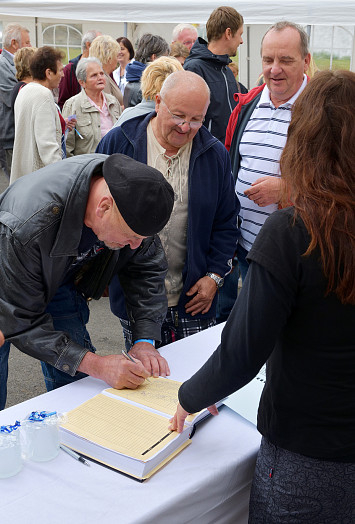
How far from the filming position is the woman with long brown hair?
1.04 metres

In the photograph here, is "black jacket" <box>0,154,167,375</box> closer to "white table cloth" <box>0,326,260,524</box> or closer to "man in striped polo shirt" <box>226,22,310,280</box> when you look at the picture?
"white table cloth" <box>0,326,260,524</box>

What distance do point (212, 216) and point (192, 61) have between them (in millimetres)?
2161

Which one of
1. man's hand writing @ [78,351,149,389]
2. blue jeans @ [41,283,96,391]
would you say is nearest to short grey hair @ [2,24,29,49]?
blue jeans @ [41,283,96,391]

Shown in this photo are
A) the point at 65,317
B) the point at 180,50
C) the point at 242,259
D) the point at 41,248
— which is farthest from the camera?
the point at 180,50

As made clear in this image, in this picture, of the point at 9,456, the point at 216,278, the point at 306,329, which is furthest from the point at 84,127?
the point at 306,329

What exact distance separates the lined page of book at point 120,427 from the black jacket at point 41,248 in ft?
0.62

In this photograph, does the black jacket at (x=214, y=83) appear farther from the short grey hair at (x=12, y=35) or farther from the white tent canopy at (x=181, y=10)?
the short grey hair at (x=12, y=35)

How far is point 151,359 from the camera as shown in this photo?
172cm

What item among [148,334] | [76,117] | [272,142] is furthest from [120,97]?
[148,334]

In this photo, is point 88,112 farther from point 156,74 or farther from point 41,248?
point 41,248

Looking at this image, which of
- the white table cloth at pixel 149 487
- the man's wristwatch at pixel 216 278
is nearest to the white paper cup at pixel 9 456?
the white table cloth at pixel 149 487

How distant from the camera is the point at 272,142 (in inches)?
100

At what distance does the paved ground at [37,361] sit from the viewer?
10.4 ft

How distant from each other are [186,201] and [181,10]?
5298 millimetres
